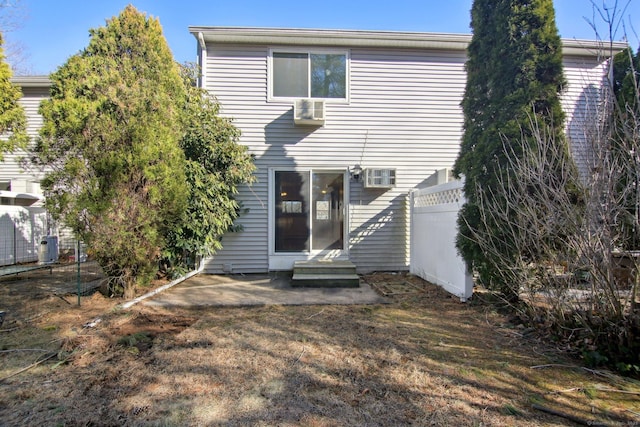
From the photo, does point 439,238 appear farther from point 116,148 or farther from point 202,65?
point 202,65

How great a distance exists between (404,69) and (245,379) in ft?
22.6

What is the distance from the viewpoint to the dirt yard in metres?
2.12

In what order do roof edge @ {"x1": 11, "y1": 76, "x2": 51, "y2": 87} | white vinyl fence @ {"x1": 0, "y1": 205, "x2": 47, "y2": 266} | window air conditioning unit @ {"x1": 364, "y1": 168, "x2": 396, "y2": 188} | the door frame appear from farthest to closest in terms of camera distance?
1. roof edge @ {"x1": 11, "y1": 76, "x2": 51, "y2": 87}
2. white vinyl fence @ {"x1": 0, "y1": 205, "x2": 47, "y2": 266}
3. the door frame
4. window air conditioning unit @ {"x1": 364, "y1": 168, "x2": 396, "y2": 188}

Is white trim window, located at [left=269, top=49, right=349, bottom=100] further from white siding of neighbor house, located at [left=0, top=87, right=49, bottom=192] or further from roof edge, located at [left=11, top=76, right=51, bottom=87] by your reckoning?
white siding of neighbor house, located at [left=0, top=87, right=49, bottom=192]

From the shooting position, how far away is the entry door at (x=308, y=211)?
Result: 7.04 meters

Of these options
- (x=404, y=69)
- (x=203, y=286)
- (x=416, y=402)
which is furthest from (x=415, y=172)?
(x=416, y=402)

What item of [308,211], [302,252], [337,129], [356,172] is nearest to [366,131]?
[337,129]

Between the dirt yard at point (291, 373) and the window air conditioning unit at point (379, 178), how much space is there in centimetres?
328

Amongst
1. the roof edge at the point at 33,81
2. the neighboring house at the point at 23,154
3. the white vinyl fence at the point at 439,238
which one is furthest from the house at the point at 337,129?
the roof edge at the point at 33,81

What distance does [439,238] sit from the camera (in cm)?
567

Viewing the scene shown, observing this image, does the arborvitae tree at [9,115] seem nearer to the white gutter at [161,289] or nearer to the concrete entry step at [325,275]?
the white gutter at [161,289]

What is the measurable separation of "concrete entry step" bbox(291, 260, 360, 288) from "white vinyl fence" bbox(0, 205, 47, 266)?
22.7 feet

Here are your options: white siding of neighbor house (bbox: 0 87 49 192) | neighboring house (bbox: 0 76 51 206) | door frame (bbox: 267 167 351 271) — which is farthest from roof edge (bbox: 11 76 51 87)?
door frame (bbox: 267 167 351 271)

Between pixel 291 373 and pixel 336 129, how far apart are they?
5.44 m
